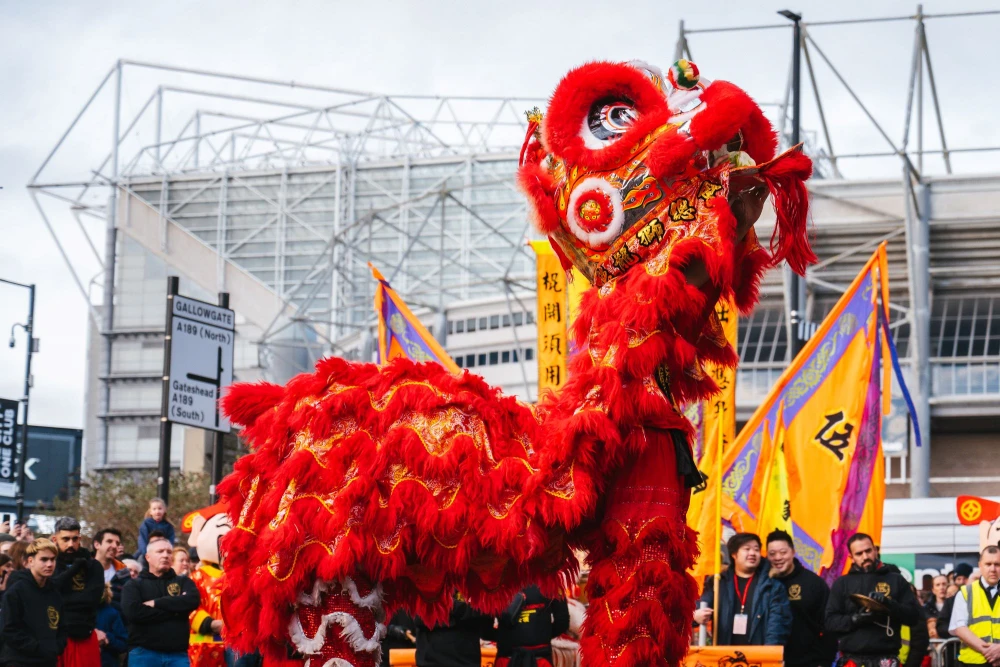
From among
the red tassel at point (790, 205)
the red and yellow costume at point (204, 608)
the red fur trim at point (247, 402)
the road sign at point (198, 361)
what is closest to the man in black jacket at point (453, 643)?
the red and yellow costume at point (204, 608)

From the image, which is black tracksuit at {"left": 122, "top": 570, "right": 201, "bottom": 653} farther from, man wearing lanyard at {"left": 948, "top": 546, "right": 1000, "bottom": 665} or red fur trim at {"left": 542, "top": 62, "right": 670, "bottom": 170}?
red fur trim at {"left": 542, "top": 62, "right": 670, "bottom": 170}

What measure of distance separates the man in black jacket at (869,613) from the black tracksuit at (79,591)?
191 inches

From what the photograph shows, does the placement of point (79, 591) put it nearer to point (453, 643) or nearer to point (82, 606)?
point (82, 606)

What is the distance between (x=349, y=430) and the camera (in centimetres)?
509

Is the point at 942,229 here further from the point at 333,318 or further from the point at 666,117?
the point at 333,318

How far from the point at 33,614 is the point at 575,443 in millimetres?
5244

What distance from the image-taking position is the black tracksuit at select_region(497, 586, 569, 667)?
347 inches

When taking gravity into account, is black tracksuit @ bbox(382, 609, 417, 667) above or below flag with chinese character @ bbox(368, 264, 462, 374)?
below

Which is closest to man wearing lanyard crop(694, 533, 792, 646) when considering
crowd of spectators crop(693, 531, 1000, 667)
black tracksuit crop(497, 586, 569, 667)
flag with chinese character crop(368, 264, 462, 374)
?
crowd of spectators crop(693, 531, 1000, 667)

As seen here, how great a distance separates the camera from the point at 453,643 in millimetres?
8391

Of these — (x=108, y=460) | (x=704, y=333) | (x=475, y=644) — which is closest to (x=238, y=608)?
(x=704, y=333)

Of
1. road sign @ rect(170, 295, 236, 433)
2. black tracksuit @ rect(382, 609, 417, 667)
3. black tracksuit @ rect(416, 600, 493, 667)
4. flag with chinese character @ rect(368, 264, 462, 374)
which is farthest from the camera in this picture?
flag with chinese character @ rect(368, 264, 462, 374)

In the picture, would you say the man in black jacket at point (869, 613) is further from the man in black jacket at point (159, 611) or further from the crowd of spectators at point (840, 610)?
the man in black jacket at point (159, 611)

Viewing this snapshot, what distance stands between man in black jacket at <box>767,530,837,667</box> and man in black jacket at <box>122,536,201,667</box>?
395 centimetres
